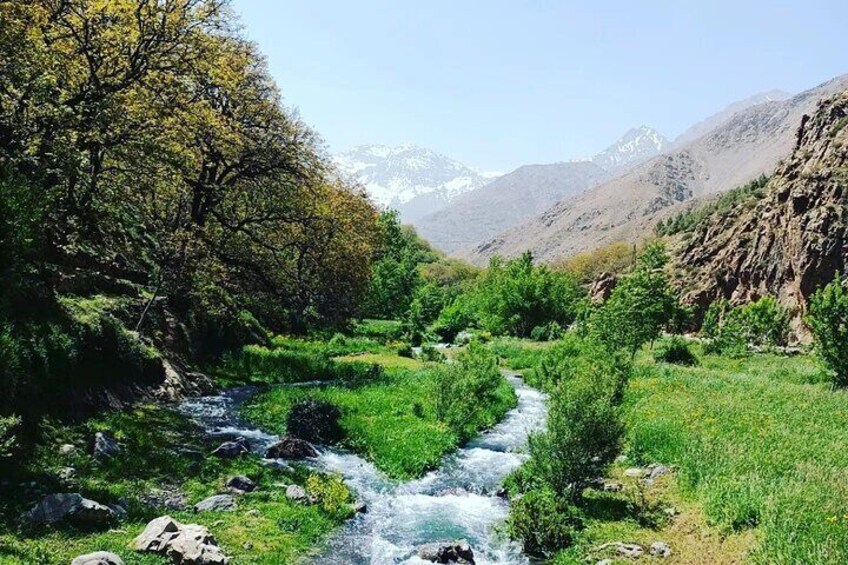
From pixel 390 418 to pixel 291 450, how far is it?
18.1 ft

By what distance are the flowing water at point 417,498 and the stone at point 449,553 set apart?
0.30 meters

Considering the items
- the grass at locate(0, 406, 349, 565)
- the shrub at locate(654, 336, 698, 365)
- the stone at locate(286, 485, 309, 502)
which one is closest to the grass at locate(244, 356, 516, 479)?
the grass at locate(0, 406, 349, 565)

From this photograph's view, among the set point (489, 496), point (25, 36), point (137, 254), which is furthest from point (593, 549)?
point (137, 254)

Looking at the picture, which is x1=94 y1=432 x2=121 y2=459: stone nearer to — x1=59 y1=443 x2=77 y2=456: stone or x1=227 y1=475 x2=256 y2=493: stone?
x1=59 y1=443 x2=77 y2=456: stone

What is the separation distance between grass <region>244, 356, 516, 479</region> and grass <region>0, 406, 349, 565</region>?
3.64 m

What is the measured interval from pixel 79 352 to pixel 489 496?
14543 millimetres

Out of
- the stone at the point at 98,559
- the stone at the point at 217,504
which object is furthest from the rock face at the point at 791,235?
the stone at the point at 98,559

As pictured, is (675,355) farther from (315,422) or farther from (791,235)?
(791,235)

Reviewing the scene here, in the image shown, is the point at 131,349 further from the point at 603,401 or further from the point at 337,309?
the point at 337,309

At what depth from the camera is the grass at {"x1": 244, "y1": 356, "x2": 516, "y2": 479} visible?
66.6ft

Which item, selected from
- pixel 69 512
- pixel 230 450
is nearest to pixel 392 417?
pixel 230 450

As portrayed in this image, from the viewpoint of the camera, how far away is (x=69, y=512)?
1186cm

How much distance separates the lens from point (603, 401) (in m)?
16.3

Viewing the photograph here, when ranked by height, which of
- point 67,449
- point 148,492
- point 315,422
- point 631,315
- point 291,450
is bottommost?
point 631,315
